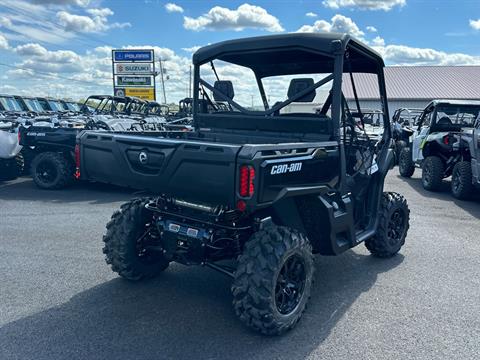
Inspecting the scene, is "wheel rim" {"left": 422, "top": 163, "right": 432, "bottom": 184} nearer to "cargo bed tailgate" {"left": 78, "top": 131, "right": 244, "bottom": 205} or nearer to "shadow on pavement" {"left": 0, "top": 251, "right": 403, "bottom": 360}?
"shadow on pavement" {"left": 0, "top": 251, "right": 403, "bottom": 360}

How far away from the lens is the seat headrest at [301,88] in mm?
3852

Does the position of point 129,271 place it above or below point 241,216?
below

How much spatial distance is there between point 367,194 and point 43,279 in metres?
3.41

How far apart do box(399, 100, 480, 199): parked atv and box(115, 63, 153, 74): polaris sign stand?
1942 cm

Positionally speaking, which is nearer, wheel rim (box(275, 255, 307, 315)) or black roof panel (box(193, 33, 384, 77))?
wheel rim (box(275, 255, 307, 315))

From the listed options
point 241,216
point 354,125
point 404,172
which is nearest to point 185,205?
point 241,216

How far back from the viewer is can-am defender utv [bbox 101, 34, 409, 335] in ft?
9.66

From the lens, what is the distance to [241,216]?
3400mm

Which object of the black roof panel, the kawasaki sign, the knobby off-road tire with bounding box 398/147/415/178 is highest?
the kawasaki sign

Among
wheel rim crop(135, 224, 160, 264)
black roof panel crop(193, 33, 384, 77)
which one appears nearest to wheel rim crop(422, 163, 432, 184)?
black roof panel crop(193, 33, 384, 77)

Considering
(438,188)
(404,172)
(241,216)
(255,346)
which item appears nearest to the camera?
(255,346)

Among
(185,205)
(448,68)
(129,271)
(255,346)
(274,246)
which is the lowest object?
(255,346)

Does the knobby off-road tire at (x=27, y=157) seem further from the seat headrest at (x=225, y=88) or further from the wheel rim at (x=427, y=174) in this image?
the wheel rim at (x=427, y=174)

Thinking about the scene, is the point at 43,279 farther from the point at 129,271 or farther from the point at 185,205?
the point at 185,205
